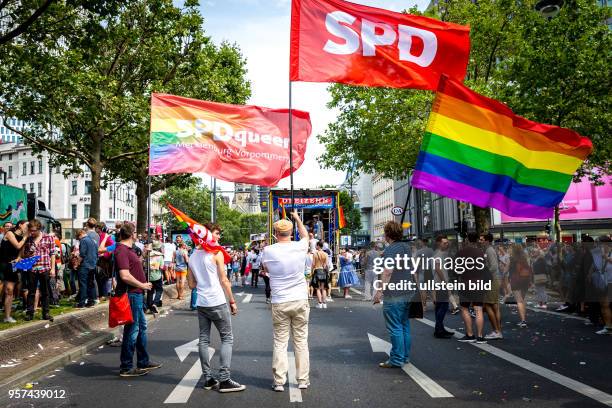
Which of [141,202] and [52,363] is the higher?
[141,202]

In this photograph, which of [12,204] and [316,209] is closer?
[12,204]

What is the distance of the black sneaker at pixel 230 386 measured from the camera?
21.1 ft

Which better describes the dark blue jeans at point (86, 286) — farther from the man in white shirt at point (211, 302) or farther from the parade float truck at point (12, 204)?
the man in white shirt at point (211, 302)

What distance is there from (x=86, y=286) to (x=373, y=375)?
25.6ft

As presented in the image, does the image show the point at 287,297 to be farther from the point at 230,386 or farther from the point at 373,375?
the point at 373,375

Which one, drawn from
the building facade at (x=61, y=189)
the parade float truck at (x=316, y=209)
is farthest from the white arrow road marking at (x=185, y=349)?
the building facade at (x=61, y=189)

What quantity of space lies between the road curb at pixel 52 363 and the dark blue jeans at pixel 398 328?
457cm

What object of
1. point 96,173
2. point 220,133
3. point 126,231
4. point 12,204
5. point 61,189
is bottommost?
point 126,231

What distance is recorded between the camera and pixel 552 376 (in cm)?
710

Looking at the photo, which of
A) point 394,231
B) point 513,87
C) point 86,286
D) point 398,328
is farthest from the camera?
point 513,87

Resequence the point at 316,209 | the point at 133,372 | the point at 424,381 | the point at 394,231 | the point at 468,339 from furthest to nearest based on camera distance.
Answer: the point at 316,209 < the point at 468,339 < the point at 394,231 < the point at 133,372 < the point at 424,381

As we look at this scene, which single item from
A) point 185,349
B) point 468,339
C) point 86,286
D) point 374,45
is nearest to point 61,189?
point 86,286

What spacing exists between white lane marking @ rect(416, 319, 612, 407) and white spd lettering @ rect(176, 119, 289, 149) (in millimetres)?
4742

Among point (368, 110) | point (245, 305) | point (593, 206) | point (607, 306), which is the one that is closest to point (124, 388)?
point (607, 306)
